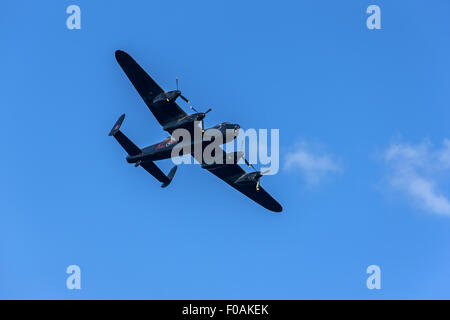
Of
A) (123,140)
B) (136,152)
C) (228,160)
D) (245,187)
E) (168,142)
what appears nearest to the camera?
(168,142)

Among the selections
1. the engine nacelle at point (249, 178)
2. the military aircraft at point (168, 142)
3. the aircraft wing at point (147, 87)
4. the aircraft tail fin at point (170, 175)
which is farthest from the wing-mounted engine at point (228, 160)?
the aircraft wing at point (147, 87)

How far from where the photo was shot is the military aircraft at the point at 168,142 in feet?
160

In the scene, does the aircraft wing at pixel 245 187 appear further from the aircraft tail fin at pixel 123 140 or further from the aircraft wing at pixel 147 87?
the aircraft wing at pixel 147 87

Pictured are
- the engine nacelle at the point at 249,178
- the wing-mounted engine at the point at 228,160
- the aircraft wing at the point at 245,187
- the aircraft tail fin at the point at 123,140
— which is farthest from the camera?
the aircraft wing at the point at 245,187

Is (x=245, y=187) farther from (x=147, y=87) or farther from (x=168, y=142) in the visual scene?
(x=147, y=87)

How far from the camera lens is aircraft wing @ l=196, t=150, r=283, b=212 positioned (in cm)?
5669

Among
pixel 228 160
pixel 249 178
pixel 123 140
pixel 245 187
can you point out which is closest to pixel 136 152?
pixel 123 140

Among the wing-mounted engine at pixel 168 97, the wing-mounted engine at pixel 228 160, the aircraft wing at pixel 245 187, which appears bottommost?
the aircraft wing at pixel 245 187

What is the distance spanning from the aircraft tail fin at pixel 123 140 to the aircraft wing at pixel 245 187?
7930 millimetres

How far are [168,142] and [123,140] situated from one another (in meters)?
4.21

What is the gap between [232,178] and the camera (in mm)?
57625

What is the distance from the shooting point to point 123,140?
5244 centimetres
